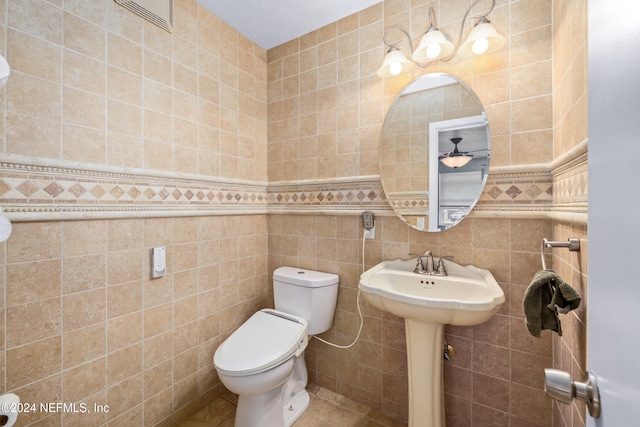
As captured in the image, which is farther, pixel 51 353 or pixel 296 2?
pixel 296 2

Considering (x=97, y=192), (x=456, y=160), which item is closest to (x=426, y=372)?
(x=456, y=160)

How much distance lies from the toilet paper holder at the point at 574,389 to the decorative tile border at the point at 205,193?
609 millimetres

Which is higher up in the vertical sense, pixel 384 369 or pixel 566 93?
pixel 566 93

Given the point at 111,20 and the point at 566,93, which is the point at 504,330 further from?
the point at 111,20

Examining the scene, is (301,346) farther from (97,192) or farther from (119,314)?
(97,192)

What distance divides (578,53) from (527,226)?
2.24 feet

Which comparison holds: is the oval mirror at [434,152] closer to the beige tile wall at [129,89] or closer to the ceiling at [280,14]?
the ceiling at [280,14]

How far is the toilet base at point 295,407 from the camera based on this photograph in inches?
57.7

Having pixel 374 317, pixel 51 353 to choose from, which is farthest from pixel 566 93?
pixel 51 353

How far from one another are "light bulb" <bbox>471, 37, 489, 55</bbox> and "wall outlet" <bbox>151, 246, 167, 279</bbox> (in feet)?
5.85

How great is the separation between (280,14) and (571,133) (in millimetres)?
1608

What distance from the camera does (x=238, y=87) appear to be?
1.79 meters

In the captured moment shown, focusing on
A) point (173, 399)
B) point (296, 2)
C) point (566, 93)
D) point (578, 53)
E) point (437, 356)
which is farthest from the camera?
point (296, 2)

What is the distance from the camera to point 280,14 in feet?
5.31
